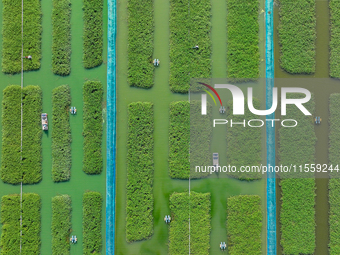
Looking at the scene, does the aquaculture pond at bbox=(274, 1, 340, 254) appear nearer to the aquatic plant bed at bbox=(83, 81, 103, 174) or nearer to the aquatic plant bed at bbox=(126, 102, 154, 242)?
the aquatic plant bed at bbox=(126, 102, 154, 242)

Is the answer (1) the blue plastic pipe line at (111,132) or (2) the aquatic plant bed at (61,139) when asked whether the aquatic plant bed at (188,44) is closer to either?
(1) the blue plastic pipe line at (111,132)

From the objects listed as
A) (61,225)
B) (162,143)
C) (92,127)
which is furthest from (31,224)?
(162,143)

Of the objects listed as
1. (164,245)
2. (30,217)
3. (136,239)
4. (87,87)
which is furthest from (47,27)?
(164,245)

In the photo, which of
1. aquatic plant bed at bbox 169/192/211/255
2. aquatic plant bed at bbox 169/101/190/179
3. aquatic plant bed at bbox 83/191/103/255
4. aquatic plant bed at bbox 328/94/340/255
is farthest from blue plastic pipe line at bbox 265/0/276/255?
aquatic plant bed at bbox 83/191/103/255

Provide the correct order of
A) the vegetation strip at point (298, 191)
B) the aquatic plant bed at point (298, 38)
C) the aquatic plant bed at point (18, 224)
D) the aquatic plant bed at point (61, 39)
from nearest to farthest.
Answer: the aquatic plant bed at point (18, 224) → the vegetation strip at point (298, 191) → the aquatic plant bed at point (61, 39) → the aquatic plant bed at point (298, 38)

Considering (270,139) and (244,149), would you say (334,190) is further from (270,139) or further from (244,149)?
(244,149)

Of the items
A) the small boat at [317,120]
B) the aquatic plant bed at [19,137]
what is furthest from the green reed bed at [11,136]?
the small boat at [317,120]
